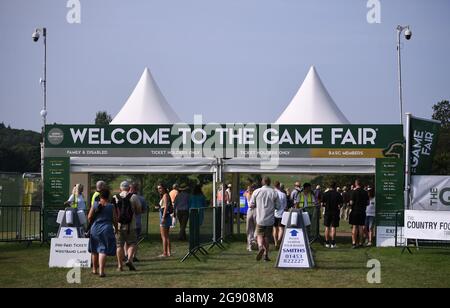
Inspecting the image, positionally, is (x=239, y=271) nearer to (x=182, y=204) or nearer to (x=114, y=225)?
(x=114, y=225)

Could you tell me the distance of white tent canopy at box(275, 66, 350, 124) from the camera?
25469 mm

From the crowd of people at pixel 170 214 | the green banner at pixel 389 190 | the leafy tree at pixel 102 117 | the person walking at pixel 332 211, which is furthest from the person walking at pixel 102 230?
the leafy tree at pixel 102 117

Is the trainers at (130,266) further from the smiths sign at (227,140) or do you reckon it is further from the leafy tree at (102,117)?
the leafy tree at (102,117)

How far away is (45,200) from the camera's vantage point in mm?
19672

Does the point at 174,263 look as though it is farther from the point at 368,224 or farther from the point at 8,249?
the point at 368,224

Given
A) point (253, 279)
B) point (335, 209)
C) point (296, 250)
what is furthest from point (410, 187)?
point (253, 279)

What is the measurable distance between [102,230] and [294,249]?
145 inches

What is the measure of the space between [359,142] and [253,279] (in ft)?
27.1

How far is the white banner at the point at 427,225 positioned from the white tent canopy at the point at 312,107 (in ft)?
29.5

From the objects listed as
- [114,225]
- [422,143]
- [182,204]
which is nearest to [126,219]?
[114,225]

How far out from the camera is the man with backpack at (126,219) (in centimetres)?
1278

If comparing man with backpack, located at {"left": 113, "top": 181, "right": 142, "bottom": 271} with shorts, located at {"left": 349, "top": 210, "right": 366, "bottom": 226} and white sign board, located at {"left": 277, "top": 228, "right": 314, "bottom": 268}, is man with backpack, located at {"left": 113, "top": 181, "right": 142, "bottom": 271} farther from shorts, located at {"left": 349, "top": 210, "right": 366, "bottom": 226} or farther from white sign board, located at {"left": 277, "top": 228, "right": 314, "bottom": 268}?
shorts, located at {"left": 349, "top": 210, "right": 366, "bottom": 226}
